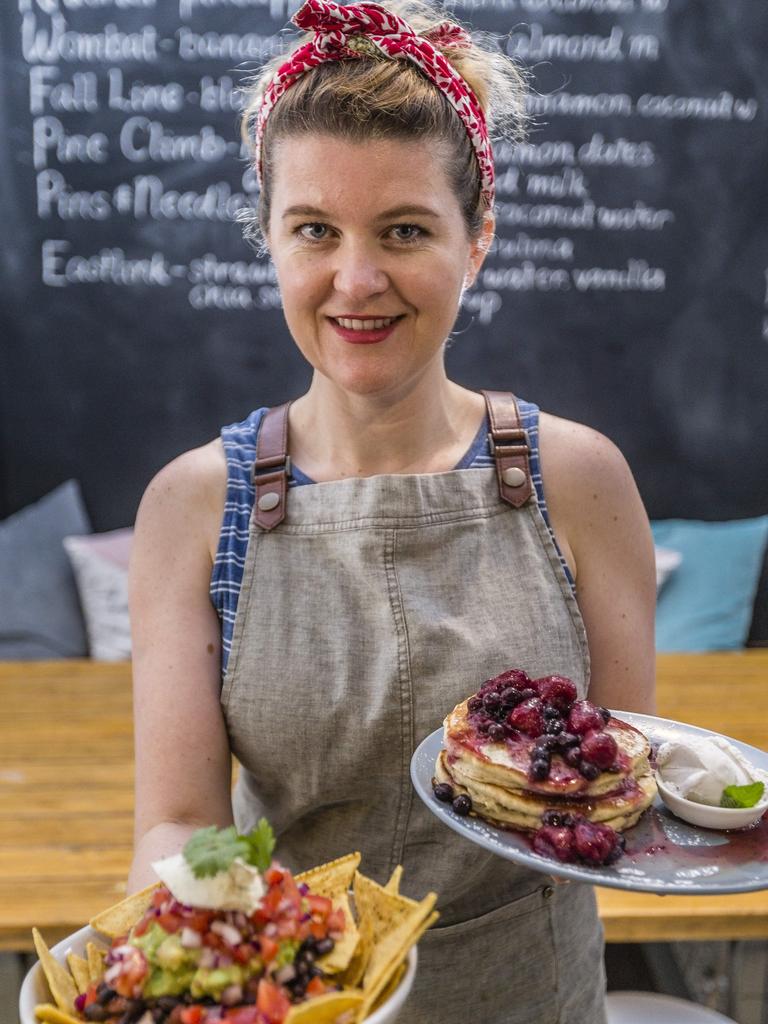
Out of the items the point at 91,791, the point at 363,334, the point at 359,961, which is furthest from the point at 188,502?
the point at 91,791

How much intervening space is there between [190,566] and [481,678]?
1.59 ft

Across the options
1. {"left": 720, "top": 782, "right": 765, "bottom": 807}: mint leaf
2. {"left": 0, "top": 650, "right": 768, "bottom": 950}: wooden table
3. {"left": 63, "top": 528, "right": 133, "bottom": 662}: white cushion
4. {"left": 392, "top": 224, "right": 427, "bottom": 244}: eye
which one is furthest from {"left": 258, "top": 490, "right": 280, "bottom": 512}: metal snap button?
{"left": 63, "top": 528, "right": 133, "bottom": 662}: white cushion

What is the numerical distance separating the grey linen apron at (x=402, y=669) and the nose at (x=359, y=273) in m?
0.34

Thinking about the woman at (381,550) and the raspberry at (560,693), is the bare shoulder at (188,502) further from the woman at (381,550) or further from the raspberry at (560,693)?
the raspberry at (560,693)

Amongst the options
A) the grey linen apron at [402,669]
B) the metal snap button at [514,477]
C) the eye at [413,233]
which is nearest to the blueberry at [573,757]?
the grey linen apron at [402,669]

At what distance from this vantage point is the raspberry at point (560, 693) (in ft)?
4.33

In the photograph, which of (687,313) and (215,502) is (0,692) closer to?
(215,502)

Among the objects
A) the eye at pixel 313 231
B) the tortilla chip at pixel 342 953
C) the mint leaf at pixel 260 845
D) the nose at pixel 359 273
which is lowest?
the tortilla chip at pixel 342 953

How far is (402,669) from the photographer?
5.18 feet

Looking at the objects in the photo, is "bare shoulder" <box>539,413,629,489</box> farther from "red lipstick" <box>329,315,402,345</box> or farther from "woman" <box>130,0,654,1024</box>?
"red lipstick" <box>329,315,402,345</box>

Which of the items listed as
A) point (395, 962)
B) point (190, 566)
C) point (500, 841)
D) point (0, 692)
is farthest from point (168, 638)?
point (0, 692)

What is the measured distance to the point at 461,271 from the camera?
1564 millimetres

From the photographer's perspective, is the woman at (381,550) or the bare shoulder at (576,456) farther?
the bare shoulder at (576,456)

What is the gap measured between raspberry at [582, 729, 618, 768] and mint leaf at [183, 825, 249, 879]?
0.49 meters
